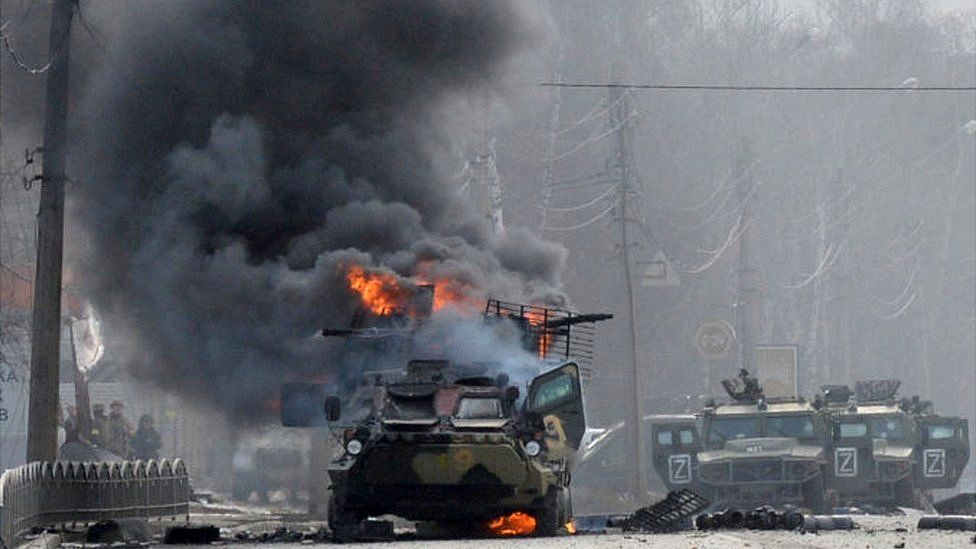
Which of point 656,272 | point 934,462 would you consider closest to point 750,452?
point 934,462

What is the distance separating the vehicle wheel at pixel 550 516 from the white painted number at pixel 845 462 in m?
12.1

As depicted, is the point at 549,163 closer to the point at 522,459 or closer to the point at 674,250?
the point at 674,250

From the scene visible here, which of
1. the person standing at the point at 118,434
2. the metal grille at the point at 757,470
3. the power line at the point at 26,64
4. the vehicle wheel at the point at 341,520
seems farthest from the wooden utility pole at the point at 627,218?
the vehicle wheel at the point at 341,520

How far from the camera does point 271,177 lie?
28.0 metres

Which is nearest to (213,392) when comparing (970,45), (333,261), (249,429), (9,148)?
(249,429)

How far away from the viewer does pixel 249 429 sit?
89.6 ft

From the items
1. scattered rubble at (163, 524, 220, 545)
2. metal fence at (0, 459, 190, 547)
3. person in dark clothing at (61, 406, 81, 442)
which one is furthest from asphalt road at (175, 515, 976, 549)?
person in dark clothing at (61, 406, 81, 442)

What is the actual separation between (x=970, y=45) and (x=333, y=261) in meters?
61.5

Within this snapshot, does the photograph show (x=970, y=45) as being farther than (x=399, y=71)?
Yes

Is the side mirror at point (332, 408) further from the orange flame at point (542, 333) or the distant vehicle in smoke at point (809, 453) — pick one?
the distant vehicle in smoke at point (809, 453)

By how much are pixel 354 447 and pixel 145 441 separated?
1933 centimetres

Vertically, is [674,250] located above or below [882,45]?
below

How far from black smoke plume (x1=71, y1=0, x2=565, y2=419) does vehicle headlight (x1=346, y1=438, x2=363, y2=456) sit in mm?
4960

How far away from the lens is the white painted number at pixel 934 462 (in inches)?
1318
